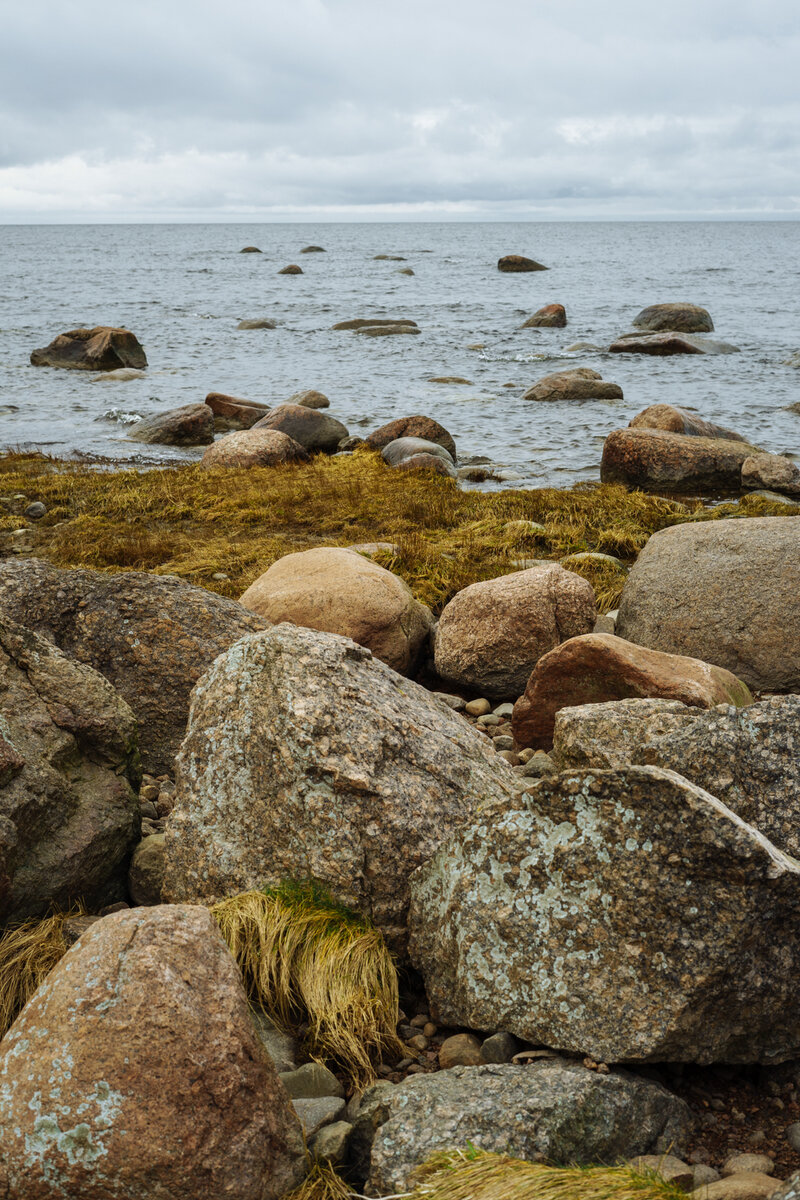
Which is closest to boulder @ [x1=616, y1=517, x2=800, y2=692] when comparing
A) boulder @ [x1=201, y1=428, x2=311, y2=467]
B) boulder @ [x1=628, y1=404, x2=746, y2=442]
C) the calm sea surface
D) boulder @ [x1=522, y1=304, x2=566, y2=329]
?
the calm sea surface

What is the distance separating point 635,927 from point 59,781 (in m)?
2.63

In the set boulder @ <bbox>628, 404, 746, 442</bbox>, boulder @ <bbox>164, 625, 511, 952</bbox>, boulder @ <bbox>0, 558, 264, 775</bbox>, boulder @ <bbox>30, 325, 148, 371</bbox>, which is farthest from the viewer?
boulder @ <bbox>30, 325, 148, 371</bbox>

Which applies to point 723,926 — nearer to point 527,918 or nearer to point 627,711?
point 527,918

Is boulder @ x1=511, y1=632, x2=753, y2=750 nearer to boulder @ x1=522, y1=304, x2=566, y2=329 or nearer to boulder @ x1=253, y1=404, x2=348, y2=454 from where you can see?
boulder @ x1=253, y1=404, x2=348, y2=454

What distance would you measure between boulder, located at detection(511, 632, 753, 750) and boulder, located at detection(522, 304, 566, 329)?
106 ft

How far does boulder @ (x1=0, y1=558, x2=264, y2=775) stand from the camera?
5898 millimetres

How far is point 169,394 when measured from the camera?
78.2 feet

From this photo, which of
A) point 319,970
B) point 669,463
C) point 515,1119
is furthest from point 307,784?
point 669,463

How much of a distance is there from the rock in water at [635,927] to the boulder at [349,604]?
159 inches

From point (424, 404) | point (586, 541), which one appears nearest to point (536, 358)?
point (424, 404)

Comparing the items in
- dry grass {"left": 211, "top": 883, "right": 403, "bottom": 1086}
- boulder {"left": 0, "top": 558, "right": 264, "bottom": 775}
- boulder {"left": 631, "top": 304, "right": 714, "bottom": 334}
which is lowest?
dry grass {"left": 211, "top": 883, "right": 403, "bottom": 1086}

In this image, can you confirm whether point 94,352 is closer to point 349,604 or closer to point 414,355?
point 414,355

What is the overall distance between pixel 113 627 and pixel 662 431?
1155 centimetres

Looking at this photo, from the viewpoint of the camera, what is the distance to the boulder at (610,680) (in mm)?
5926
